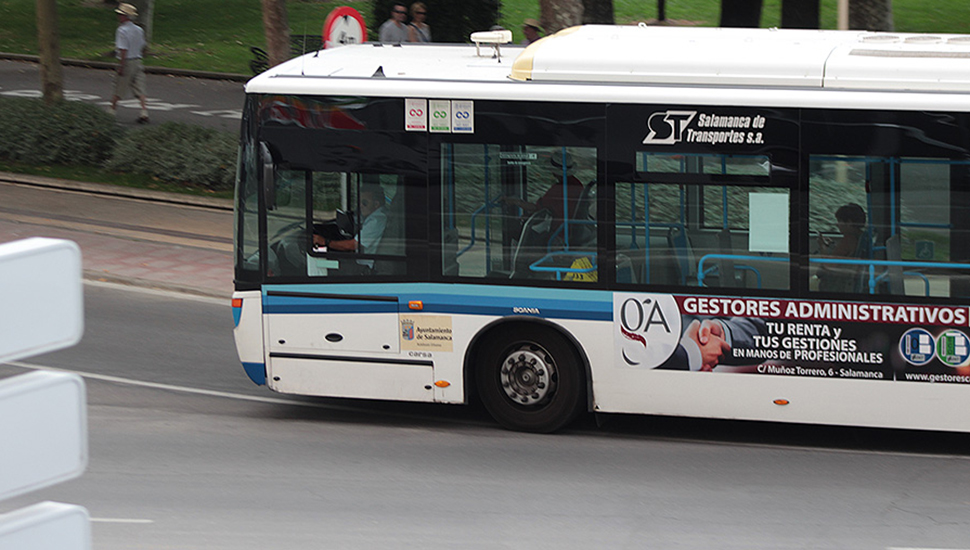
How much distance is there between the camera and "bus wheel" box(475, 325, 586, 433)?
30.8ft

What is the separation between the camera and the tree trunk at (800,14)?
22.1 metres

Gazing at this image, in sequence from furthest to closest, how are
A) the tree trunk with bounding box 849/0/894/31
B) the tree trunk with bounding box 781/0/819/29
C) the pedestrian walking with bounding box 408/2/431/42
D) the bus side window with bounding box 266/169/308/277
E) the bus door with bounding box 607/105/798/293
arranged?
the tree trunk with bounding box 781/0/819/29 < the tree trunk with bounding box 849/0/894/31 < the pedestrian walking with bounding box 408/2/431/42 < the bus side window with bounding box 266/169/308/277 < the bus door with bounding box 607/105/798/293

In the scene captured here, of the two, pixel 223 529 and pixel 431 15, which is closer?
pixel 223 529

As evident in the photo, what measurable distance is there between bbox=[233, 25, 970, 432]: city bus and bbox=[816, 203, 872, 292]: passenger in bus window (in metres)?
0.02

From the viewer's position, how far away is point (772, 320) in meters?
8.91

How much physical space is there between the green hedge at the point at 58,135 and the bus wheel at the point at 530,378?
12.5m

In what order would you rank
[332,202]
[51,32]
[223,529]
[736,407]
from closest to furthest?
[223,529] < [736,407] < [332,202] < [51,32]

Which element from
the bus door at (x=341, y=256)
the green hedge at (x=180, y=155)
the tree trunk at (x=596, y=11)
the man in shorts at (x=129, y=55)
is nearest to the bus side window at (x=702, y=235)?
the bus door at (x=341, y=256)

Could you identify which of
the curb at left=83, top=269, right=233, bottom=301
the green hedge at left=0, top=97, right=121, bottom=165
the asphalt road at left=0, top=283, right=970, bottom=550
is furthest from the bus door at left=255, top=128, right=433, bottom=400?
the green hedge at left=0, top=97, right=121, bottom=165

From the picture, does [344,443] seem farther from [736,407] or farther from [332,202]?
[736,407]

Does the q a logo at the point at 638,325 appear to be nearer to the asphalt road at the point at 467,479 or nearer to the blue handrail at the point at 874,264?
the asphalt road at the point at 467,479

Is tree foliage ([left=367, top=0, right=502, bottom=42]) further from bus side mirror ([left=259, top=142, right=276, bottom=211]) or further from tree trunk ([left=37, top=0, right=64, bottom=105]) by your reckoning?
bus side mirror ([left=259, top=142, right=276, bottom=211])

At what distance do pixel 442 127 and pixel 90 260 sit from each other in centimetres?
764

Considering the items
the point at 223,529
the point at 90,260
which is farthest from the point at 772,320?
the point at 90,260
